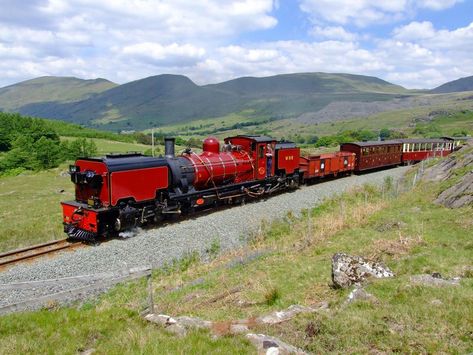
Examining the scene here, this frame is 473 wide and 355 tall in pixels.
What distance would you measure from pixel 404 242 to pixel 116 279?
27.2 ft

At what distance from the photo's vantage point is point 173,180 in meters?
20.7

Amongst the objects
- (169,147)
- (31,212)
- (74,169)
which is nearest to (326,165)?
(169,147)

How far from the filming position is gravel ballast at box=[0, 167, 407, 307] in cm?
1316

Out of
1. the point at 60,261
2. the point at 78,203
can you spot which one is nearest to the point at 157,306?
the point at 60,261

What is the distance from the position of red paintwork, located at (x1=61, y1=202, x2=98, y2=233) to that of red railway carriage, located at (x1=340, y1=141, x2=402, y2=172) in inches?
1124

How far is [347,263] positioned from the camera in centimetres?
928

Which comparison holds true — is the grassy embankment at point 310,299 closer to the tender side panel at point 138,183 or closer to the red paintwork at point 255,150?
the tender side panel at point 138,183

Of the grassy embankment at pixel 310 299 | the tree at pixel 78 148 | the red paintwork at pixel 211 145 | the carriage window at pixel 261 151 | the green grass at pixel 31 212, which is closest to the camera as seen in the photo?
the grassy embankment at pixel 310 299

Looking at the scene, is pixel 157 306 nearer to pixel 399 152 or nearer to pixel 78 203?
pixel 78 203

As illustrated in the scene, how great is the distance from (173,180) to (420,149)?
38.1 metres

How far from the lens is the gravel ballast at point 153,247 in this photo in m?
13.2

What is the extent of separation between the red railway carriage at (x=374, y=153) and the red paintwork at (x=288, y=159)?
1152cm

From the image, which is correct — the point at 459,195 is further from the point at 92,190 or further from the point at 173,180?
the point at 92,190

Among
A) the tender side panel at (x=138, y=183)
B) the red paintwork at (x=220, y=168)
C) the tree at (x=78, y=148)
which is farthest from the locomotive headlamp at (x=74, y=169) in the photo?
the tree at (x=78, y=148)
